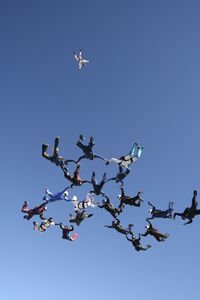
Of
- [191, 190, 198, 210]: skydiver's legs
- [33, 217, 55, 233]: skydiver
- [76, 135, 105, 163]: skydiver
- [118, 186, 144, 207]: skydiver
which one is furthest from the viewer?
[33, 217, 55, 233]: skydiver

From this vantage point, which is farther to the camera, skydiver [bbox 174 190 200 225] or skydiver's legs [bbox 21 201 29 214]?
skydiver's legs [bbox 21 201 29 214]

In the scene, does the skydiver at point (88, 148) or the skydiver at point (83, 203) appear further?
the skydiver at point (83, 203)

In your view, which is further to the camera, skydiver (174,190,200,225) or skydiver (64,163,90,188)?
skydiver (174,190,200,225)

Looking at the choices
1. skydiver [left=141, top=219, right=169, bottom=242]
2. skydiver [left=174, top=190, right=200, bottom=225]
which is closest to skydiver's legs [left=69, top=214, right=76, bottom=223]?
skydiver [left=141, top=219, right=169, bottom=242]

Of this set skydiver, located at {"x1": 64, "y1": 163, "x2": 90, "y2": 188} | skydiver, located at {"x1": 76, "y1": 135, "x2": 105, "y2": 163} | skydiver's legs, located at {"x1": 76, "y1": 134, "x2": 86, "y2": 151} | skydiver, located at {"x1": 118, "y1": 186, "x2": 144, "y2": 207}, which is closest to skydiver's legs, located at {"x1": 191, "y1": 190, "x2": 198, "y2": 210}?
skydiver, located at {"x1": 118, "y1": 186, "x2": 144, "y2": 207}

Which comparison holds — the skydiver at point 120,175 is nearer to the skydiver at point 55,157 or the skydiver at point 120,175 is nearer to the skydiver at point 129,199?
the skydiver at point 129,199

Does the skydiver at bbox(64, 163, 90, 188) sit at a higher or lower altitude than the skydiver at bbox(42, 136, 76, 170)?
lower

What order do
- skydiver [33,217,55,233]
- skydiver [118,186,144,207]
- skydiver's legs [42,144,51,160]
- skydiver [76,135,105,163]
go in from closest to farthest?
skydiver [76,135,105,163] < skydiver's legs [42,144,51,160] < skydiver [118,186,144,207] < skydiver [33,217,55,233]

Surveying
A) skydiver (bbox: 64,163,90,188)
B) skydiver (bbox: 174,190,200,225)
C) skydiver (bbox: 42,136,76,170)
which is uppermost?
skydiver (bbox: 42,136,76,170)

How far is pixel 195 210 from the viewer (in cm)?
1499

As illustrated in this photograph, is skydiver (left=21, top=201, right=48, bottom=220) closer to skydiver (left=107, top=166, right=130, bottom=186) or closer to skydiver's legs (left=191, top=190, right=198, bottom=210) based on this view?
skydiver (left=107, top=166, right=130, bottom=186)

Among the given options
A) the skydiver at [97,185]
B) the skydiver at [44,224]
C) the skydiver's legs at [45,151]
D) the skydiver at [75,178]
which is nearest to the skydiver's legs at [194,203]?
the skydiver at [97,185]

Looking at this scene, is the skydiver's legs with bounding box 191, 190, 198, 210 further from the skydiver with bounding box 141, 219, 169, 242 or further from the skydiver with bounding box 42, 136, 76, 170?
the skydiver with bounding box 42, 136, 76, 170

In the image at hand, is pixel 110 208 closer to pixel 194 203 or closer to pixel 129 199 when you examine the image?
pixel 129 199
